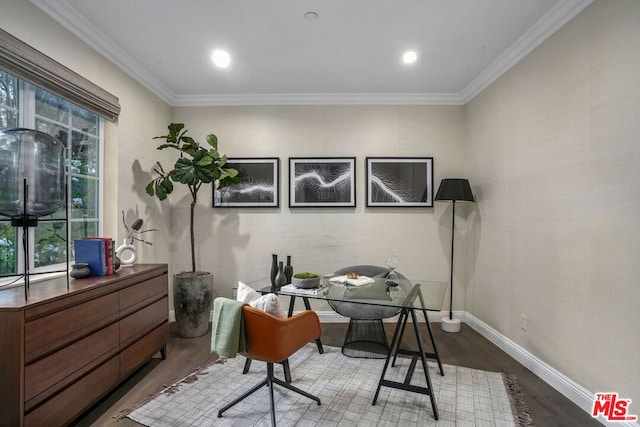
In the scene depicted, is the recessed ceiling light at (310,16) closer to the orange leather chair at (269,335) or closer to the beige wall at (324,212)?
the beige wall at (324,212)

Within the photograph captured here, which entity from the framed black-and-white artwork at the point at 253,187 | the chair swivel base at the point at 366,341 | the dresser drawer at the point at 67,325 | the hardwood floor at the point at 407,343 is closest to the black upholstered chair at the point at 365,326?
the chair swivel base at the point at 366,341

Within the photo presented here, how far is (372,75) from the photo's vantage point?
11.3ft

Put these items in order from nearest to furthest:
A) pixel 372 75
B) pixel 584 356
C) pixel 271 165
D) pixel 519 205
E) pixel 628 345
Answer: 1. pixel 628 345
2. pixel 584 356
3. pixel 519 205
4. pixel 372 75
5. pixel 271 165

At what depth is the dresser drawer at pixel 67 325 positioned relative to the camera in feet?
5.32

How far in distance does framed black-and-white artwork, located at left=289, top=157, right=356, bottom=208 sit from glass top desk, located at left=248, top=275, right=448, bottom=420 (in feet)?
4.33

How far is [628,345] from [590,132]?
4.44 ft

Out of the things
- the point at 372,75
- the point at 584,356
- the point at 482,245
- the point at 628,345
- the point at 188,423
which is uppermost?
the point at 372,75

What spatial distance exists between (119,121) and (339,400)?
3138mm

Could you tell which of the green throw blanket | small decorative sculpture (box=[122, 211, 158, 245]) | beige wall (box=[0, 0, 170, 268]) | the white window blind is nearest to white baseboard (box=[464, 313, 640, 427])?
the green throw blanket

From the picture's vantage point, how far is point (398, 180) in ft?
13.0

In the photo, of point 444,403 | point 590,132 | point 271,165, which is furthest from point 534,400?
point 271,165

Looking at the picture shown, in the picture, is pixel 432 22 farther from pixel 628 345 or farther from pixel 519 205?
pixel 628 345

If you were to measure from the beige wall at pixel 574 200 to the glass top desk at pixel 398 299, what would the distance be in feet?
2.83

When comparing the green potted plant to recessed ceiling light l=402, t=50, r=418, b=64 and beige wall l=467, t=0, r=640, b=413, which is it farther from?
beige wall l=467, t=0, r=640, b=413
